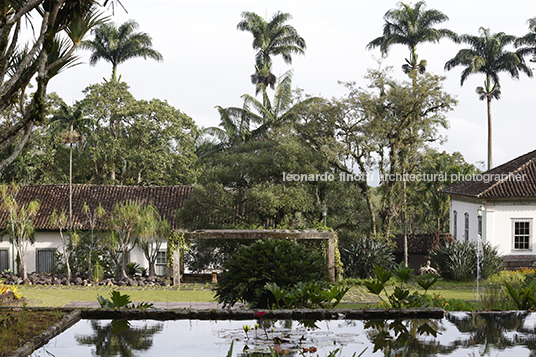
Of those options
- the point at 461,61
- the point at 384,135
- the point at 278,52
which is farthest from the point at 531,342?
the point at 461,61

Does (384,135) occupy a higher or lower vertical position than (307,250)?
higher

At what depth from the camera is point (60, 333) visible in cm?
590

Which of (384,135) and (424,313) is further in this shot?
(384,135)

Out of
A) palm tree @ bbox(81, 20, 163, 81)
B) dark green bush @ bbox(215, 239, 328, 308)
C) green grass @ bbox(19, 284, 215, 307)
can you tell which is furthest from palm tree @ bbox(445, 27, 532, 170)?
dark green bush @ bbox(215, 239, 328, 308)

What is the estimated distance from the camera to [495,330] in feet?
19.5

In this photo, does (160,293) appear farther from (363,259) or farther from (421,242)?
(421,242)

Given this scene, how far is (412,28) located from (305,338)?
37554 millimetres

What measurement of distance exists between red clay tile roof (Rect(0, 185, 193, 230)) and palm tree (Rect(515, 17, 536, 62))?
96.2ft

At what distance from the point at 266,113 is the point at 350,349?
28.7 meters

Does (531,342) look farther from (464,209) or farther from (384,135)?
Result: (464,209)

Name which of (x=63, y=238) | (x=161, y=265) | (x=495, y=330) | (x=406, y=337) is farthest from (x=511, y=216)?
(x=406, y=337)

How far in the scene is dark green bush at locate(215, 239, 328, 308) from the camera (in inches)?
307

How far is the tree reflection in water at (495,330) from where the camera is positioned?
539cm

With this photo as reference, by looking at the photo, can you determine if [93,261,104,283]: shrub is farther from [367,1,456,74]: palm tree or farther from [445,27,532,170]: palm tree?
[445,27,532,170]: palm tree
